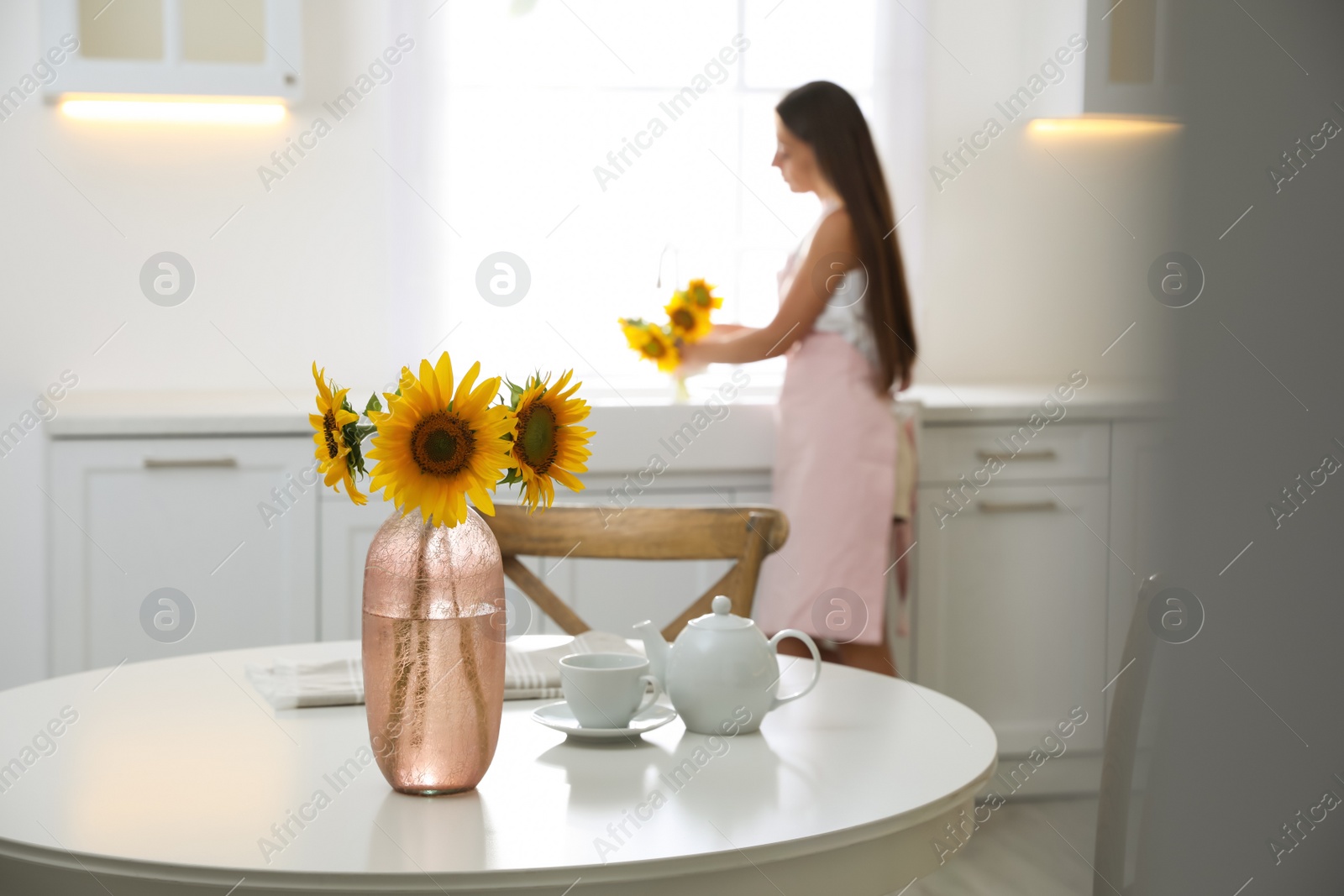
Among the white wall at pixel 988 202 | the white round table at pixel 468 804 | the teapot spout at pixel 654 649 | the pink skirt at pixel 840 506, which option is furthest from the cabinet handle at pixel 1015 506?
the teapot spout at pixel 654 649

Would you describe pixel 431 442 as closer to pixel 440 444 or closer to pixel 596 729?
pixel 440 444

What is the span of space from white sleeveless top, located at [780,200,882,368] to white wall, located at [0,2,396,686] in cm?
113

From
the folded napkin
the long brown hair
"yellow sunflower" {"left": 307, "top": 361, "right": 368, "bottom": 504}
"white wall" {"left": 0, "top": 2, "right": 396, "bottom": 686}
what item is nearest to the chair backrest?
"yellow sunflower" {"left": 307, "top": 361, "right": 368, "bottom": 504}

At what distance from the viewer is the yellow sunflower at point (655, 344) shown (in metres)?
2.40

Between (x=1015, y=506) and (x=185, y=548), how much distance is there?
1.63 m

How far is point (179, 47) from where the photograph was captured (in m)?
2.45

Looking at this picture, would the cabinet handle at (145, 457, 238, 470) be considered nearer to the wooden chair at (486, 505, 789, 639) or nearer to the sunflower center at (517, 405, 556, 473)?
the wooden chair at (486, 505, 789, 639)

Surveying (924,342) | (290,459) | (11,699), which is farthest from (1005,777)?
(11,699)

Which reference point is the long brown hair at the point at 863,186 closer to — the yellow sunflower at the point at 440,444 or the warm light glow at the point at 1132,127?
the yellow sunflower at the point at 440,444

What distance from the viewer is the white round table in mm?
660

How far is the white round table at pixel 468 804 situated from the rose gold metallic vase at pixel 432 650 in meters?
0.03

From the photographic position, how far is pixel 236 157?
273cm

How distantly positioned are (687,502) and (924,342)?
39.6 inches

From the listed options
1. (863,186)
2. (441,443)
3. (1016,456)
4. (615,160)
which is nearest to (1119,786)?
(441,443)
